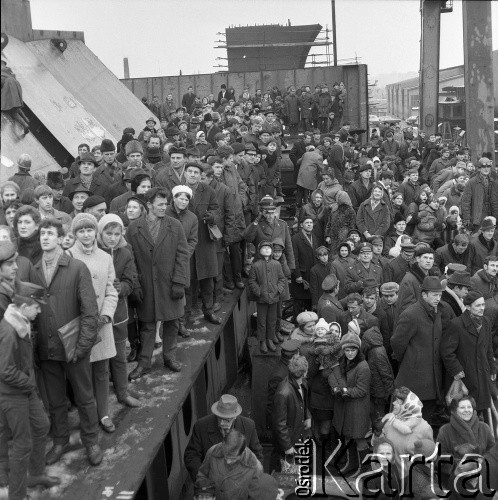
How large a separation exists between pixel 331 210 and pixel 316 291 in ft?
4.90

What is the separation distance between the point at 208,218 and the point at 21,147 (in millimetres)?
5222

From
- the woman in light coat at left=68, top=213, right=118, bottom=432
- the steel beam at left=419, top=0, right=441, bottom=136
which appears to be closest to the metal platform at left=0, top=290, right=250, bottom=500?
the woman in light coat at left=68, top=213, right=118, bottom=432

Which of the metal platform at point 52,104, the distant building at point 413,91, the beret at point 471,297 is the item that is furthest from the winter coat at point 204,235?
the distant building at point 413,91

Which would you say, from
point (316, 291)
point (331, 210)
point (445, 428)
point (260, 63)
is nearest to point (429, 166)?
point (331, 210)

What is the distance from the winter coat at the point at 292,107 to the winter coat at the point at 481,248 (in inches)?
493

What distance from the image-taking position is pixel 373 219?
10.7 m

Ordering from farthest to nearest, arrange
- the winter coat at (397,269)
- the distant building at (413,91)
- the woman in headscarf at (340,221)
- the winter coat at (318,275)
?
the distant building at (413,91), the woman in headscarf at (340,221), the winter coat at (318,275), the winter coat at (397,269)

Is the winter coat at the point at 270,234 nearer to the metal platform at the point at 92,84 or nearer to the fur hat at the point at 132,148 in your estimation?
the fur hat at the point at 132,148

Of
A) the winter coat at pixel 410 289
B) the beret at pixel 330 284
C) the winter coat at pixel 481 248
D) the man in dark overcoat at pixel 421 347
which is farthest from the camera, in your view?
the winter coat at pixel 481 248

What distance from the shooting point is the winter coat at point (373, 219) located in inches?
420

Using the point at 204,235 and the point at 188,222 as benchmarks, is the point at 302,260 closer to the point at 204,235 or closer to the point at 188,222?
the point at 204,235

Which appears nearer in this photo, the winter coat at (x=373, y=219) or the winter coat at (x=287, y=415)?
the winter coat at (x=287, y=415)

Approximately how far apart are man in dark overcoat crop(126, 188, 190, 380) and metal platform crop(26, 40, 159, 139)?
8.57 meters

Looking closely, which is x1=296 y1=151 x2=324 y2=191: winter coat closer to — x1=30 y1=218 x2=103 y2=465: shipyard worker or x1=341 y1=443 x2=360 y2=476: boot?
x1=341 y1=443 x2=360 y2=476: boot
